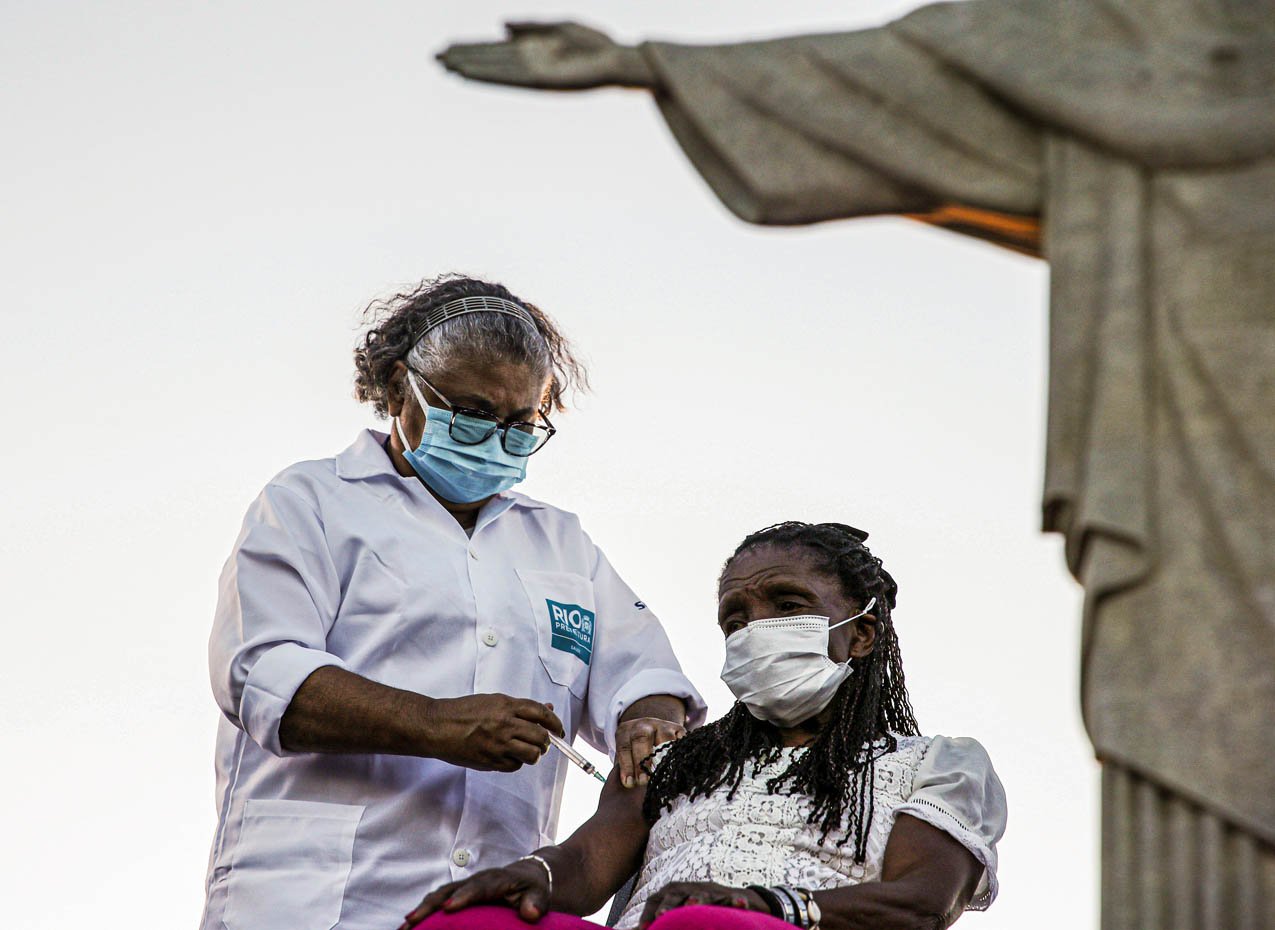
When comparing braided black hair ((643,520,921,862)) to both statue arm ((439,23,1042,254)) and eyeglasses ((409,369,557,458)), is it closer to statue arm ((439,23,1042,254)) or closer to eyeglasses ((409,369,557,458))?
eyeglasses ((409,369,557,458))

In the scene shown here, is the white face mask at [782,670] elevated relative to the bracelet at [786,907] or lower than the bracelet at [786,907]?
elevated

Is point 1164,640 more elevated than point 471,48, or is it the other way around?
point 471,48

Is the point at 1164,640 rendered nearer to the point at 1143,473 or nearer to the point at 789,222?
the point at 1143,473

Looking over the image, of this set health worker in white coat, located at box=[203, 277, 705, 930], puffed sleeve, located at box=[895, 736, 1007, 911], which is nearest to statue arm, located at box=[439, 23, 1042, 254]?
puffed sleeve, located at box=[895, 736, 1007, 911]

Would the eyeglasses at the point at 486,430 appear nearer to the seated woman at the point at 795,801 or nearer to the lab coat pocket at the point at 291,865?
the seated woman at the point at 795,801

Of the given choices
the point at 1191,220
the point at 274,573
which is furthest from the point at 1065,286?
the point at 274,573

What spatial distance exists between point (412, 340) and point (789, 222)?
2.66 m

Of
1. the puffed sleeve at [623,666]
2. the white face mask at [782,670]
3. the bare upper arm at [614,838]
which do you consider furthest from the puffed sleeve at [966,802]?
the puffed sleeve at [623,666]

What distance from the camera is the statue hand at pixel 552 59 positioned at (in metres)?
3.46

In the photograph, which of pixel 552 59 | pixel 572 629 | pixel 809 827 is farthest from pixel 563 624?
pixel 552 59

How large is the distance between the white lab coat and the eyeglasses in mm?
239

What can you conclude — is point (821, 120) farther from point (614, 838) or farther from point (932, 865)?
point (614, 838)

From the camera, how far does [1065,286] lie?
10.8ft

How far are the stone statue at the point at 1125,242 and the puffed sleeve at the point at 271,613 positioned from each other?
2014 millimetres
